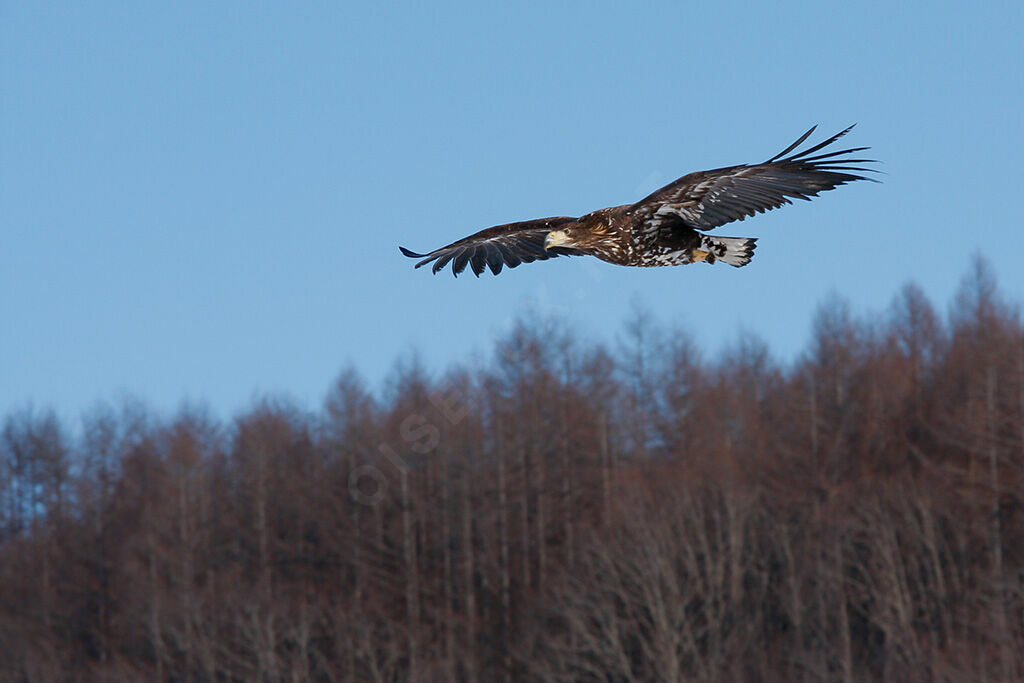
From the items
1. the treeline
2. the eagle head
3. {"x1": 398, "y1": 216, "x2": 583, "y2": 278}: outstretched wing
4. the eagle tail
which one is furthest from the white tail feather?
the treeline

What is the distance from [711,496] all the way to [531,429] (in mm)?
8701

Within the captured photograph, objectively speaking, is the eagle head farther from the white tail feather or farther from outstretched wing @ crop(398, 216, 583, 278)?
the white tail feather

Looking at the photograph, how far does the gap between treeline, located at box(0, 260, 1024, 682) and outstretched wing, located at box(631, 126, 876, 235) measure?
81.6 feet

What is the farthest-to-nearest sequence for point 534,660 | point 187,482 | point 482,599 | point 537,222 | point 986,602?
point 187,482 → point 482,599 → point 534,660 → point 986,602 → point 537,222

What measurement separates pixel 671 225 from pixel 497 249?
7.32 feet

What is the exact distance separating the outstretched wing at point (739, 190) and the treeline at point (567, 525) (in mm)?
24867

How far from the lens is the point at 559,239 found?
43.6 ft

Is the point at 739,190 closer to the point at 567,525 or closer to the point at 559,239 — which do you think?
the point at 559,239

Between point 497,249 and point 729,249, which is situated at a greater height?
point 497,249

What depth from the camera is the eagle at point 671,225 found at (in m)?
11.5

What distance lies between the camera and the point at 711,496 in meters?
45.2

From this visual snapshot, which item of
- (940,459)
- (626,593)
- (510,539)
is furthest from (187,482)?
(940,459)

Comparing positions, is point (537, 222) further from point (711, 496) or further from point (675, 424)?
point (675, 424)

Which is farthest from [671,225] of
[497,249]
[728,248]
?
[497,249]
